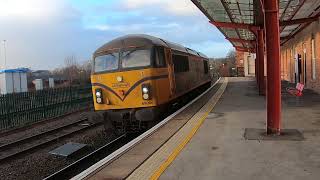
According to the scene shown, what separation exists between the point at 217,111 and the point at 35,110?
35.8 feet

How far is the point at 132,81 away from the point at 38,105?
11.1m

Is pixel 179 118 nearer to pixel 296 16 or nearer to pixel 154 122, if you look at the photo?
pixel 154 122

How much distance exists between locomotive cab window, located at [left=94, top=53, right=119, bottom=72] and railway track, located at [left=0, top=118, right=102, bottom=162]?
3086 mm

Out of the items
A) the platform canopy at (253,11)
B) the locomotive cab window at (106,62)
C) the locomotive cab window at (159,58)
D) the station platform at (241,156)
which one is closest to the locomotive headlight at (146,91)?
the locomotive cab window at (159,58)

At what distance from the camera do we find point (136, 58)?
46.6ft

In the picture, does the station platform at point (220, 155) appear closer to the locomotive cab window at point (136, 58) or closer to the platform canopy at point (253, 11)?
the locomotive cab window at point (136, 58)

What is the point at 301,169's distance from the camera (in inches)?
288

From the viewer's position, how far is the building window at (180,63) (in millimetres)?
16350

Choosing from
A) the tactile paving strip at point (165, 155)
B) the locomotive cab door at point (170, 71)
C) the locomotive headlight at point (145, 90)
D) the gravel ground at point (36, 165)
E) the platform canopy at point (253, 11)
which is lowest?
the gravel ground at point (36, 165)

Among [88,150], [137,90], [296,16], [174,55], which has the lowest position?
[88,150]

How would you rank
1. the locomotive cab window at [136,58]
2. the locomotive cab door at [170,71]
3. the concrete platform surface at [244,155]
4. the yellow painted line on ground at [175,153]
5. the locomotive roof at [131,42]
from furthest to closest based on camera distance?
1. the locomotive cab door at [170,71]
2. the locomotive roof at [131,42]
3. the locomotive cab window at [136,58]
4. the yellow painted line on ground at [175,153]
5. the concrete platform surface at [244,155]

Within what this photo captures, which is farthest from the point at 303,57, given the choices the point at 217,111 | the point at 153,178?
the point at 153,178

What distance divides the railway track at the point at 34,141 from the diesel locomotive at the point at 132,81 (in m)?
2.51

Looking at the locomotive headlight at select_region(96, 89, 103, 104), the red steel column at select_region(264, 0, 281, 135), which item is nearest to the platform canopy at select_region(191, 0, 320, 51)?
the red steel column at select_region(264, 0, 281, 135)
